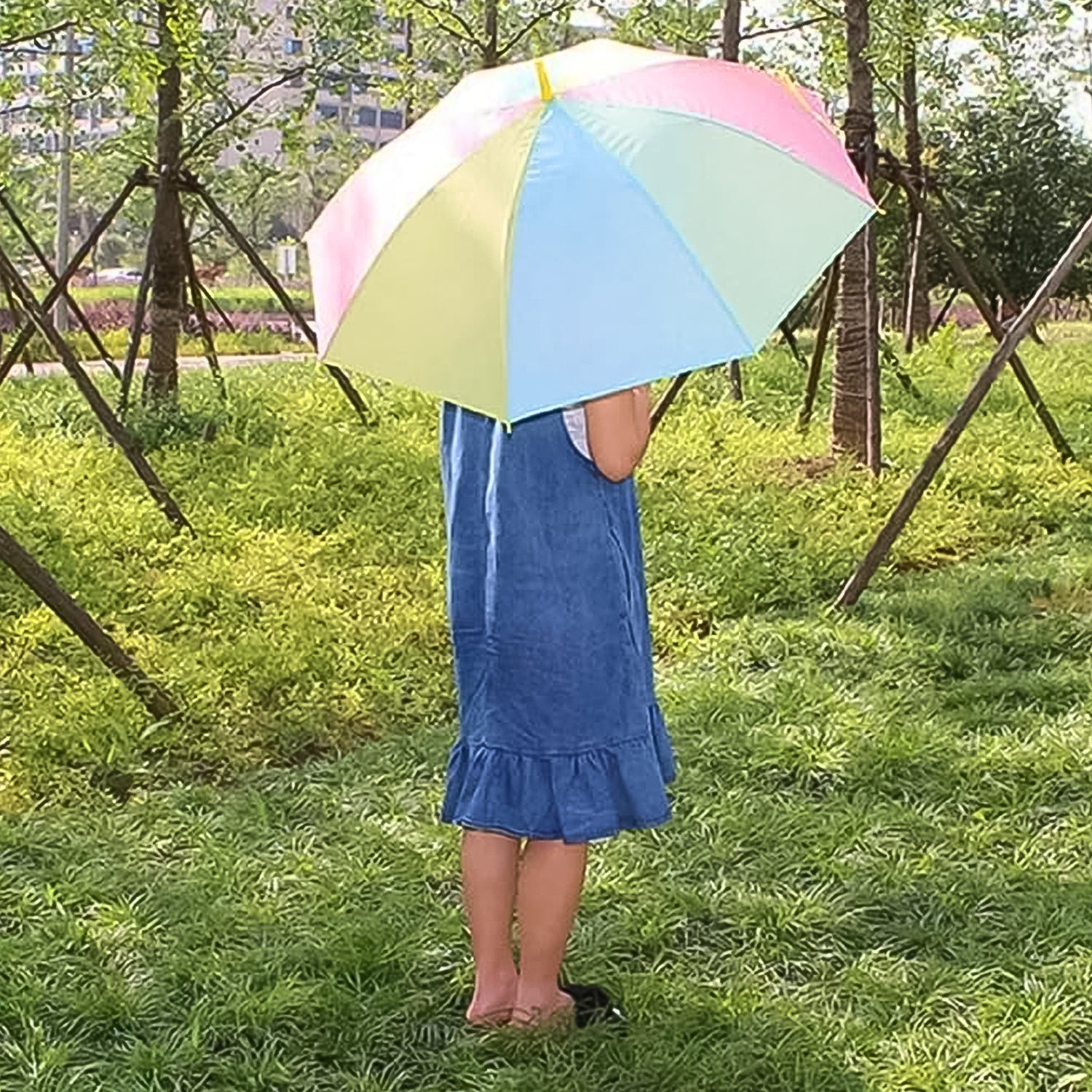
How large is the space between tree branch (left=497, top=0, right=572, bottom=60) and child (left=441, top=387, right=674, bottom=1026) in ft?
28.0

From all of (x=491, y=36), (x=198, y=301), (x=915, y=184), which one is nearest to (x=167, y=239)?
(x=198, y=301)

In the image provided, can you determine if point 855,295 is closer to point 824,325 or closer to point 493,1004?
point 824,325

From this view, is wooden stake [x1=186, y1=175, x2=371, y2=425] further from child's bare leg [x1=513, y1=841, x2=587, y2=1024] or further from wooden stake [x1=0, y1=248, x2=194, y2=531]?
child's bare leg [x1=513, y1=841, x2=587, y2=1024]

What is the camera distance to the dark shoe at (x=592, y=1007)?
277 centimetres

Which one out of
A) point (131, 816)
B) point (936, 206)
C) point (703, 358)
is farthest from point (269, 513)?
point (936, 206)

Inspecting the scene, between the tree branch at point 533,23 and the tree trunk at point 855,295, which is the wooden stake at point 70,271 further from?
the tree trunk at point 855,295

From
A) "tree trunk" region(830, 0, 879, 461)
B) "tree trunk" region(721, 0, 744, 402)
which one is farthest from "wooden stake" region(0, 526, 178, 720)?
"tree trunk" region(721, 0, 744, 402)

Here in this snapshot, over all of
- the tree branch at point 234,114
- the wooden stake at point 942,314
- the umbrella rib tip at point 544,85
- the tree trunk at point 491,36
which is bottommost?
the wooden stake at point 942,314

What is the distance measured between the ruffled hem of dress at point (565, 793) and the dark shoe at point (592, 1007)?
0.39 meters

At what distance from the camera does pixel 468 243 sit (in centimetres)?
228

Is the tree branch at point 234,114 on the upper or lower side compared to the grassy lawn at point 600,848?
upper

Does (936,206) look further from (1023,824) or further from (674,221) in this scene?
(674,221)

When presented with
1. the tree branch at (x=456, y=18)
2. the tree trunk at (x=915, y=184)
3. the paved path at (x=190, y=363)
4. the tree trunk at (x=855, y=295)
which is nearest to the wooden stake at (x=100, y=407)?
the tree trunk at (x=855, y=295)

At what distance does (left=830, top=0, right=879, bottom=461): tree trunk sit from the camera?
7480mm
